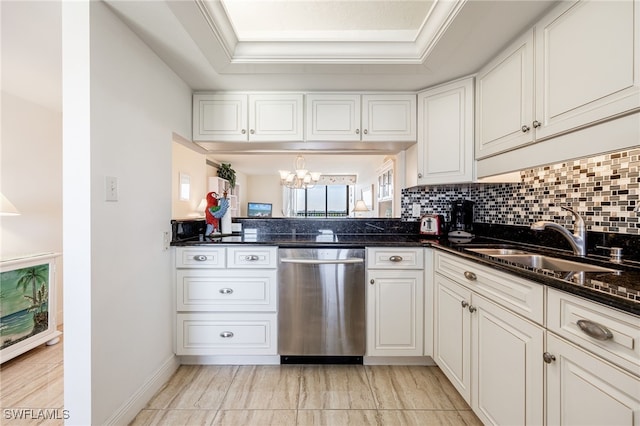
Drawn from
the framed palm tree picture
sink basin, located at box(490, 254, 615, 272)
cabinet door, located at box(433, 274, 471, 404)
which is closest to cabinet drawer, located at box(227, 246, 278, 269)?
cabinet door, located at box(433, 274, 471, 404)

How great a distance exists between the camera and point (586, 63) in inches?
43.3

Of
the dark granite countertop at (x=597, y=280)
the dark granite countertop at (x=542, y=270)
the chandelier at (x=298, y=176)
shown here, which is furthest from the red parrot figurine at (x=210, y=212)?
the dark granite countertop at (x=597, y=280)

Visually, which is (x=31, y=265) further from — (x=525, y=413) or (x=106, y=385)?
(x=525, y=413)

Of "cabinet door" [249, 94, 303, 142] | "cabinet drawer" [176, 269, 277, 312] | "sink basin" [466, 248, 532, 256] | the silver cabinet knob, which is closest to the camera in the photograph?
the silver cabinet knob

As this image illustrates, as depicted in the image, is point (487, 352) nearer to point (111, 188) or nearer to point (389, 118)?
point (389, 118)

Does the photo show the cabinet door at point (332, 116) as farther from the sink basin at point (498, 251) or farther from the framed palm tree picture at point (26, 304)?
the framed palm tree picture at point (26, 304)

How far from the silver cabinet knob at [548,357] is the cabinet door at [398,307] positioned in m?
0.96

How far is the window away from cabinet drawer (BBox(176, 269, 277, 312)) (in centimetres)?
146

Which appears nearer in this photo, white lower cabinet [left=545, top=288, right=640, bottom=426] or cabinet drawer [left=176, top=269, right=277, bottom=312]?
white lower cabinet [left=545, top=288, right=640, bottom=426]

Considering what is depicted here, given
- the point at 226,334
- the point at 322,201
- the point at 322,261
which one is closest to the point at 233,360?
the point at 226,334

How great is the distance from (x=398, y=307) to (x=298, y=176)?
170 centimetres

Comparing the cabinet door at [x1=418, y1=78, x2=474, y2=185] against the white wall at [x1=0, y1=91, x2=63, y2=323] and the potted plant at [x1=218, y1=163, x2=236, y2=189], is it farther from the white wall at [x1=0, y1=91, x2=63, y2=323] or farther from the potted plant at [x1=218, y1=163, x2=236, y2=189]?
the white wall at [x1=0, y1=91, x2=63, y2=323]


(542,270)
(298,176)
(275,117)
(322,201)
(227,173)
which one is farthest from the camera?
(322,201)

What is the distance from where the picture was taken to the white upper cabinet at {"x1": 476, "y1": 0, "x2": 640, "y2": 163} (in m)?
0.97
